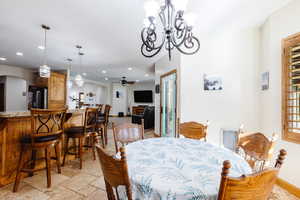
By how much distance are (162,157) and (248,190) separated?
68cm

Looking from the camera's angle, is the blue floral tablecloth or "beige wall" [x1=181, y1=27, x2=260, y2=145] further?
"beige wall" [x1=181, y1=27, x2=260, y2=145]

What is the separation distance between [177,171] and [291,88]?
89.9 inches

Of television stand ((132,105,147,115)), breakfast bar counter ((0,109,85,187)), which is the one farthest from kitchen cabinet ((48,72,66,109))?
television stand ((132,105,147,115))

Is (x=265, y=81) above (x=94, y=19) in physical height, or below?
below

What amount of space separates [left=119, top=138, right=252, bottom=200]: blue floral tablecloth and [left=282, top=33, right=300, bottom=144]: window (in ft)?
4.87

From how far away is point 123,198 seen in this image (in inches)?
37.2

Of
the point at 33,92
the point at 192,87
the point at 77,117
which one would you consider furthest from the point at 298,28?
the point at 33,92

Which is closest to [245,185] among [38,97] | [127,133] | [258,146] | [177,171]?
[177,171]

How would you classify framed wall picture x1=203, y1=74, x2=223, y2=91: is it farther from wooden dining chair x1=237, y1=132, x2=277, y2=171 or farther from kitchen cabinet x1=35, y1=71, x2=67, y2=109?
kitchen cabinet x1=35, y1=71, x2=67, y2=109

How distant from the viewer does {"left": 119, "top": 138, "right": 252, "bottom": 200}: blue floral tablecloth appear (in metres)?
0.79

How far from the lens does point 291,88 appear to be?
2.17 meters

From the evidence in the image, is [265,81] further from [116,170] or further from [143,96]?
[143,96]

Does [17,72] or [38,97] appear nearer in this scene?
[38,97]

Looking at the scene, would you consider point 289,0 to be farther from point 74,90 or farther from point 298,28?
point 74,90
